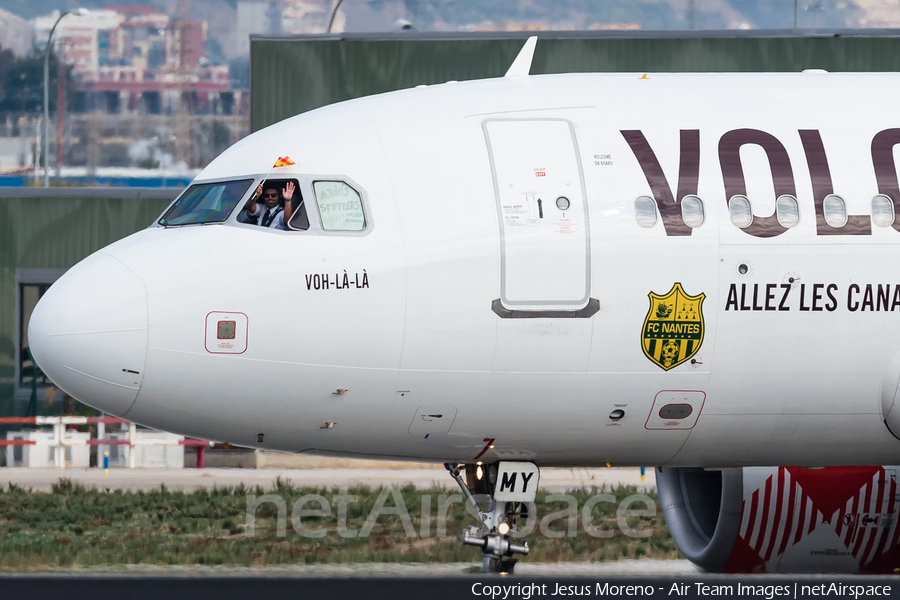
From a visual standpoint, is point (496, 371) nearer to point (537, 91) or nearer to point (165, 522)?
point (537, 91)

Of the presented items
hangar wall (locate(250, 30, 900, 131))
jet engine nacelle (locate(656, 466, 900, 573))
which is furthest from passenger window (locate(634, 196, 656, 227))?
hangar wall (locate(250, 30, 900, 131))

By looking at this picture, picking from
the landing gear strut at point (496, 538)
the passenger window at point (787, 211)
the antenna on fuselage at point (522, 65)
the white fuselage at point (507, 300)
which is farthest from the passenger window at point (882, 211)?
the landing gear strut at point (496, 538)

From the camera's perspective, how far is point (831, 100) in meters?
11.0

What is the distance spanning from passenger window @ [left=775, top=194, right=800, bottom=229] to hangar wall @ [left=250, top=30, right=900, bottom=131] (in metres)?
15.4

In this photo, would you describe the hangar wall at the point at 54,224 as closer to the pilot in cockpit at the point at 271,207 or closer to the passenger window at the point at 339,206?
the pilot in cockpit at the point at 271,207

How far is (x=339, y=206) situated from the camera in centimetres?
996

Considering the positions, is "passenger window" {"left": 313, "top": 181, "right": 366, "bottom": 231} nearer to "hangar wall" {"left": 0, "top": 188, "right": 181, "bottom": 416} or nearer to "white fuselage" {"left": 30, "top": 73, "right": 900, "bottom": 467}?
"white fuselage" {"left": 30, "top": 73, "right": 900, "bottom": 467}

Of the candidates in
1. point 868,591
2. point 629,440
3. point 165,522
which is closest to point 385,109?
point 629,440

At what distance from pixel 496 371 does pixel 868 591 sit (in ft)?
10.3

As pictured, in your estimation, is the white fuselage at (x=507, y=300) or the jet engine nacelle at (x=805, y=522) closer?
the white fuselage at (x=507, y=300)
